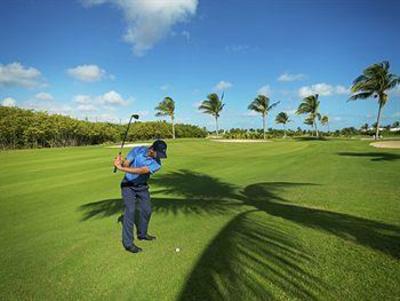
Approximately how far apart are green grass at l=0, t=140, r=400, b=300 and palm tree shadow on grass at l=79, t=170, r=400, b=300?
0.07 ft

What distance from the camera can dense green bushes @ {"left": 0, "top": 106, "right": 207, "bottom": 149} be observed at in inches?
2195

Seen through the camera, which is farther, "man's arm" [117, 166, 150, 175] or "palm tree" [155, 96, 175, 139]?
"palm tree" [155, 96, 175, 139]

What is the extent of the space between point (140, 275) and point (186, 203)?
506cm

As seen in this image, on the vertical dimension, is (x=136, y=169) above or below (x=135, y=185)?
above

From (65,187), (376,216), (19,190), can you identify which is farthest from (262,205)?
(19,190)

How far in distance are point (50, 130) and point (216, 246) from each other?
6468 centimetres

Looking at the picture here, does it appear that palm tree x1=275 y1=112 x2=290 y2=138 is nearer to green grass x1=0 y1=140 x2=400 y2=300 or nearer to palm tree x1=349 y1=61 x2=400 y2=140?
palm tree x1=349 y1=61 x2=400 y2=140

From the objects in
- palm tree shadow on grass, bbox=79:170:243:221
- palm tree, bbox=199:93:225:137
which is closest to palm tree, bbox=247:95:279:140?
palm tree, bbox=199:93:225:137

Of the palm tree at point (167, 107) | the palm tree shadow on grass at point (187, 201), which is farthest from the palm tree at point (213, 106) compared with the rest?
the palm tree shadow on grass at point (187, 201)

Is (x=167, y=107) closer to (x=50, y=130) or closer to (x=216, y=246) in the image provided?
(x=50, y=130)

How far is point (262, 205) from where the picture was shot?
9.17 metres

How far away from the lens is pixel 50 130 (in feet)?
202

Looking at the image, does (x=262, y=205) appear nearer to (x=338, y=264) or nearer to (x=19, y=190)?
(x=338, y=264)

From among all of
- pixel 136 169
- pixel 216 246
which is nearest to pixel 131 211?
pixel 136 169
